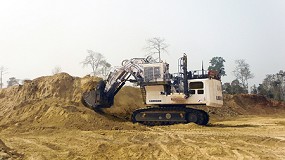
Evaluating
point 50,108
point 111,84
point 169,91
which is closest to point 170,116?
point 169,91

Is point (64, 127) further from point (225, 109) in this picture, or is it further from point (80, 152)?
point (225, 109)

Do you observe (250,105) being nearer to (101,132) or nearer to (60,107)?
(60,107)

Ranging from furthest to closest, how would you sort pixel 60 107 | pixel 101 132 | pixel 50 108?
pixel 50 108 < pixel 60 107 < pixel 101 132

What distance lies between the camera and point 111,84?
24109 mm

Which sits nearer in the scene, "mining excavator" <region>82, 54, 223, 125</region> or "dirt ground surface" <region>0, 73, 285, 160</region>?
"dirt ground surface" <region>0, 73, 285, 160</region>

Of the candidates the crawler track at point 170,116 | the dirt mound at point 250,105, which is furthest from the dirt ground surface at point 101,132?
the crawler track at point 170,116

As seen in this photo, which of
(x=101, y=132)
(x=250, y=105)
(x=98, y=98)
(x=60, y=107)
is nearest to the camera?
(x=101, y=132)

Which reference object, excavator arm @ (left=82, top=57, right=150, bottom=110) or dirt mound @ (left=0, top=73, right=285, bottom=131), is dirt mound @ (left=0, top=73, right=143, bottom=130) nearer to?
dirt mound @ (left=0, top=73, right=285, bottom=131)

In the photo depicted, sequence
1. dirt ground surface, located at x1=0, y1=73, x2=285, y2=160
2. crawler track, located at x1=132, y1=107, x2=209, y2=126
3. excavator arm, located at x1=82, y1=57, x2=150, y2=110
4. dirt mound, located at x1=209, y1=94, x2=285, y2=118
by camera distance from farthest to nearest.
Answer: dirt mound, located at x1=209, y1=94, x2=285, y2=118 < excavator arm, located at x1=82, y1=57, x2=150, y2=110 < crawler track, located at x1=132, y1=107, x2=209, y2=126 < dirt ground surface, located at x1=0, y1=73, x2=285, y2=160

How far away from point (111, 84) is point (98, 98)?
A: 1300mm

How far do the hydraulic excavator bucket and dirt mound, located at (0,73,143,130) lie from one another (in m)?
0.74

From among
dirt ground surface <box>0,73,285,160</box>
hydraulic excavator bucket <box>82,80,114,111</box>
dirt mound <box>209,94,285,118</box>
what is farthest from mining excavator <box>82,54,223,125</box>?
dirt mound <box>209,94,285,118</box>

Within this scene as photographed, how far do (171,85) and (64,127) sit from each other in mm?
7110

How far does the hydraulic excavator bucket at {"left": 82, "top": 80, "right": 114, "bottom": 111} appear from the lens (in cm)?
2384
